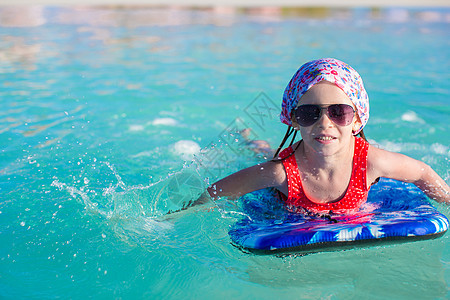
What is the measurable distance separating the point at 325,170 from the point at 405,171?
599 millimetres

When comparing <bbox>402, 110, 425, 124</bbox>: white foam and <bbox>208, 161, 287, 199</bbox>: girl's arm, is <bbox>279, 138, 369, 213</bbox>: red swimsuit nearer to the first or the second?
<bbox>208, 161, 287, 199</bbox>: girl's arm

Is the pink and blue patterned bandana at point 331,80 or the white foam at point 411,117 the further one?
the white foam at point 411,117

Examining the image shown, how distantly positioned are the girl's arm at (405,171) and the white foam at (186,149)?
241 cm

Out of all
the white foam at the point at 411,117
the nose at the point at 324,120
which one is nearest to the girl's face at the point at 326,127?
the nose at the point at 324,120

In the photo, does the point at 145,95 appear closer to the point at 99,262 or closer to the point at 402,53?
the point at 99,262

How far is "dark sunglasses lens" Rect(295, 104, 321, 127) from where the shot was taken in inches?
105

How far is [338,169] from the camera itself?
297 centimetres

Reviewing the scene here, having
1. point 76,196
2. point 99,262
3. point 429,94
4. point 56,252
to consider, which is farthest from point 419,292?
point 429,94

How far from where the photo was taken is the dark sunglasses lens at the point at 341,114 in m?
2.65

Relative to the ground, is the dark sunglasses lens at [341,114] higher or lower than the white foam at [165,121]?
lower

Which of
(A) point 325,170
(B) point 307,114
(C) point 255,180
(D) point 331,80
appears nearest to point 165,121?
(C) point 255,180

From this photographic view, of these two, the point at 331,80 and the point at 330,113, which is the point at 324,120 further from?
the point at 331,80

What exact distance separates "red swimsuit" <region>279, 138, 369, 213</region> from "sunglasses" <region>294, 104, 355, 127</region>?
1.33ft

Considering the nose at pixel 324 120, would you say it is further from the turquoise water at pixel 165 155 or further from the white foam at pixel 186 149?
the white foam at pixel 186 149
